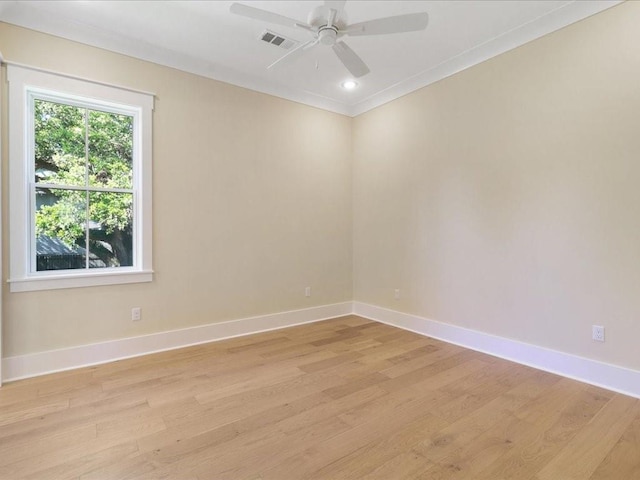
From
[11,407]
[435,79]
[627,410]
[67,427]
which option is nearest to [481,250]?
[627,410]

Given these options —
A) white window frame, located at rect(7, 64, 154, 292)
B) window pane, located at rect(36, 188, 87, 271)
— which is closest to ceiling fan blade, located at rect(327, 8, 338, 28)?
white window frame, located at rect(7, 64, 154, 292)

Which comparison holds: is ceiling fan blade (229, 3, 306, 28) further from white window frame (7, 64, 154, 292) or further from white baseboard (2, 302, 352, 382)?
white baseboard (2, 302, 352, 382)

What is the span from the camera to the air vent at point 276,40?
2943mm

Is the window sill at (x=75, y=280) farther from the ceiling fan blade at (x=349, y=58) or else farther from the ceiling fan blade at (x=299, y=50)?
the ceiling fan blade at (x=349, y=58)

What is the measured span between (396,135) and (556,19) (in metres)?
1.82

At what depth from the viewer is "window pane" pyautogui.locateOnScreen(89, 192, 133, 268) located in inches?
122

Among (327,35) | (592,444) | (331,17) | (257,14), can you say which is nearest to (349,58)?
(327,35)

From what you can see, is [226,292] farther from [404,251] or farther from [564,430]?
[564,430]

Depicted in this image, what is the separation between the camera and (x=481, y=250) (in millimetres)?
3322

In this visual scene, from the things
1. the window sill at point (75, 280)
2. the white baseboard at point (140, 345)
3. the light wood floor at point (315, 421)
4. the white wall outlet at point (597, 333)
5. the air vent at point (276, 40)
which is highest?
the air vent at point (276, 40)

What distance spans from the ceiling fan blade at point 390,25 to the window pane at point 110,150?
236cm

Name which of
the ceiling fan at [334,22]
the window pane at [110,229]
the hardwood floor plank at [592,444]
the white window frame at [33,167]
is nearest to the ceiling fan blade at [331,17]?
the ceiling fan at [334,22]

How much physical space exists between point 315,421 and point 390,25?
2530 mm

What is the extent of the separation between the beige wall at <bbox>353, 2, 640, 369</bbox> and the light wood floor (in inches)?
22.7
